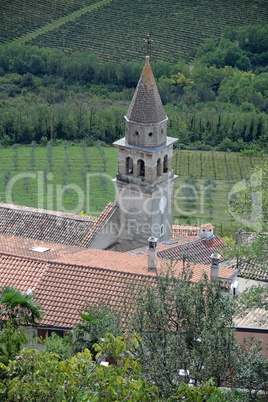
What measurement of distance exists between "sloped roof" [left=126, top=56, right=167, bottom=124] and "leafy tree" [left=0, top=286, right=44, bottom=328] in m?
15.0

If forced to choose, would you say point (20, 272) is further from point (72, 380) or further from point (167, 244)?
point (72, 380)

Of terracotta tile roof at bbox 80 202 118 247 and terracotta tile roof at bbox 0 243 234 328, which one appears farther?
terracotta tile roof at bbox 80 202 118 247

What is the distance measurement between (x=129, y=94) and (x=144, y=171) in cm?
6119

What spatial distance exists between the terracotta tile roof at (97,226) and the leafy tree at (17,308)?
12.5m

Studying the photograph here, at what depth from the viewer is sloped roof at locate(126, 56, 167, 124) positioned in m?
36.8

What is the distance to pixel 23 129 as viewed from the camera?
3317 inches

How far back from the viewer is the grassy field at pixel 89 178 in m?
67.1

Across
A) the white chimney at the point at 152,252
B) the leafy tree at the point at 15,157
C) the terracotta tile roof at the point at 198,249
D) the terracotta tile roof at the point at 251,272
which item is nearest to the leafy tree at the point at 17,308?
the white chimney at the point at 152,252

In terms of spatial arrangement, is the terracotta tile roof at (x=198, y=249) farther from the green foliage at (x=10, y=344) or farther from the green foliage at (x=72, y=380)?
the green foliage at (x=72, y=380)

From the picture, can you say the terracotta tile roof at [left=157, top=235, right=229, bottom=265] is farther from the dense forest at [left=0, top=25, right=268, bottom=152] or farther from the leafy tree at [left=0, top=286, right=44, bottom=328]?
the dense forest at [left=0, top=25, right=268, bottom=152]

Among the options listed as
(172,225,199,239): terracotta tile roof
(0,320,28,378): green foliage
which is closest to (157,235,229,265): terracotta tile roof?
(172,225,199,239): terracotta tile roof

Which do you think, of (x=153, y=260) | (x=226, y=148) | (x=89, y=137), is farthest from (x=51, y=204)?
(x=153, y=260)

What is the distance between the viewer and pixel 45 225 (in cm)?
3891

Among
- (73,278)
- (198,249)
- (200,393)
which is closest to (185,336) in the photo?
(200,393)
